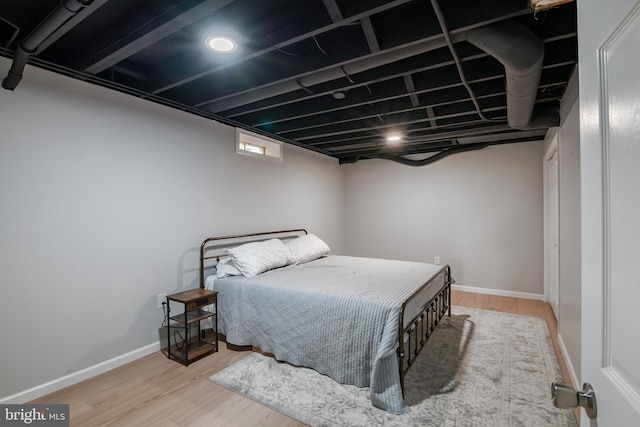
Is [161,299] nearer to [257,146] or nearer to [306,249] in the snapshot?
[306,249]

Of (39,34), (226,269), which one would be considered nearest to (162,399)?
(226,269)

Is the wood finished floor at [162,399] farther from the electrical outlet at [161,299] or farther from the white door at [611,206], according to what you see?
the white door at [611,206]

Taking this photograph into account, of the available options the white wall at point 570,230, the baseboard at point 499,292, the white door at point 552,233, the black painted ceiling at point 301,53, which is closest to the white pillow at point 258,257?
the black painted ceiling at point 301,53

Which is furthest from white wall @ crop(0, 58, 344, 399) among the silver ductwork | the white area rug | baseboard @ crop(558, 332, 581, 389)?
baseboard @ crop(558, 332, 581, 389)

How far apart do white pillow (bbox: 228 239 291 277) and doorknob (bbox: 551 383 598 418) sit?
9.00 ft

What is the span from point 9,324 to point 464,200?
549 centimetres

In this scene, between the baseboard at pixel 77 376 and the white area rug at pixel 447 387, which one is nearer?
the white area rug at pixel 447 387

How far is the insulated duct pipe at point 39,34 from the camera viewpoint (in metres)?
1.47

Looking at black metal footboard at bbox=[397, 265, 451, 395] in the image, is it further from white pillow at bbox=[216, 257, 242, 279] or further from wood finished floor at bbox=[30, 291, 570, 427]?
white pillow at bbox=[216, 257, 242, 279]

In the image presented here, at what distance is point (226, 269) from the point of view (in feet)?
10.5

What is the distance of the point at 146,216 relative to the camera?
9.27 feet

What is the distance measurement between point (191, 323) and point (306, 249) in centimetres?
174

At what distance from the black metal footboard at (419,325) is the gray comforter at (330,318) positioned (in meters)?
0.05

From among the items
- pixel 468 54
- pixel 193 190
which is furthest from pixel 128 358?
pixel 468 54
